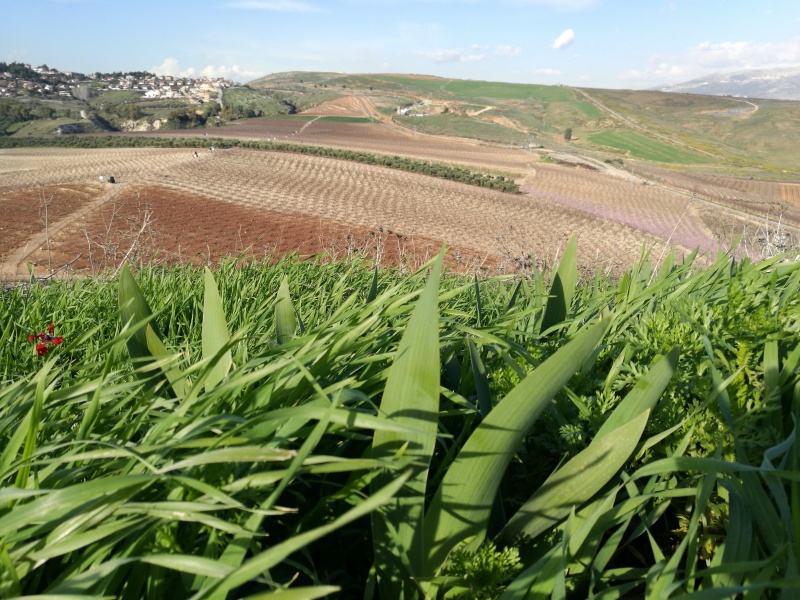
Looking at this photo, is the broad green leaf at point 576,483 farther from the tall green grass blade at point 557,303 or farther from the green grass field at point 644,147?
the green grass field at point 644,147

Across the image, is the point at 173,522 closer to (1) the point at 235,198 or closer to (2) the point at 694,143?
(1) the point at 235,198

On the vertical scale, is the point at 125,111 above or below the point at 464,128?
above

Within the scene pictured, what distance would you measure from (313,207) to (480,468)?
1031 inches

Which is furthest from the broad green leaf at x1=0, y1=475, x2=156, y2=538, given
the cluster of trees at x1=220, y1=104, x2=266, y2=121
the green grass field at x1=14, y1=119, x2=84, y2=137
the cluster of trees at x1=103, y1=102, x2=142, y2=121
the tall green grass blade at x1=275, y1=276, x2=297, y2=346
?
the cluster of trees at x1=103, y1=102, x2=142, y2=121

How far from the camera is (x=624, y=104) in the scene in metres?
99.6

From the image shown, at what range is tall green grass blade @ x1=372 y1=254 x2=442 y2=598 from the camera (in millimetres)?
942

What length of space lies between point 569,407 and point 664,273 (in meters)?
1.12

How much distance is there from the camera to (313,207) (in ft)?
86.6

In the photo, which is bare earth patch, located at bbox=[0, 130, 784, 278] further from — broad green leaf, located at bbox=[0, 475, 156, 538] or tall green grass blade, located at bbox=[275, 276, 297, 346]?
broad green leaf, located at bbox=[0, 475, 156, 538]

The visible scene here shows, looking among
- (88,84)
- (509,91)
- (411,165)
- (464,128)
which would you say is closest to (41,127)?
(411,165)

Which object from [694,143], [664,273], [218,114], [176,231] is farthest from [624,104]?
[664,273]

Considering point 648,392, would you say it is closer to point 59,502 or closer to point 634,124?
point 59,502

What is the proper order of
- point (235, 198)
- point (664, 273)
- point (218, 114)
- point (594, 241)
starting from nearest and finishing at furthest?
1. point (664, 273)
2. point (594, 241)
3. point (235, 198)
4. point (218, 114)

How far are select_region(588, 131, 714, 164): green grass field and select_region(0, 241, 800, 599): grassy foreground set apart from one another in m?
69.7
